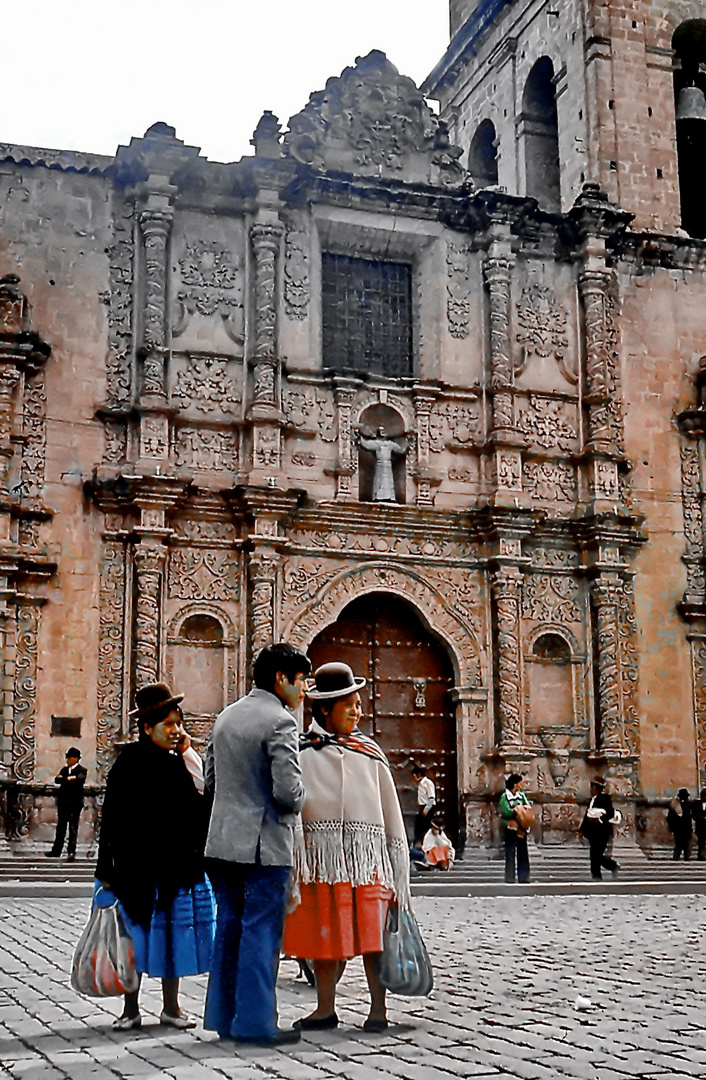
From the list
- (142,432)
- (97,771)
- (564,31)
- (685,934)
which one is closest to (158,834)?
(685,934)

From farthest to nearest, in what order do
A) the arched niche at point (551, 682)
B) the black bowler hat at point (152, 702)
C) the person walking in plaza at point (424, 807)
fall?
the arched niche at point (551, 682)
the person walking in plaza at point (424, 807)
the black bowler hat at point (152, 702)

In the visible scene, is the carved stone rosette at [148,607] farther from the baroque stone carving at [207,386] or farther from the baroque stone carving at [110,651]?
the baroque stone carving at [207,386]

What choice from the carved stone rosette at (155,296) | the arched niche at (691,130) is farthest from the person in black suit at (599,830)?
the arched niche at (691,130)

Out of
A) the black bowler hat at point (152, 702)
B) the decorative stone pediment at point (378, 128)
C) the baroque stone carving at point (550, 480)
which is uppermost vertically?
the decorative stone pediment at point (378, 128)

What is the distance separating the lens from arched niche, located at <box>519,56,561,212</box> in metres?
22.9

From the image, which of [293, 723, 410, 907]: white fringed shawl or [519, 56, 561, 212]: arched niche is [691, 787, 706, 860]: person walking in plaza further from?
[293, 723, 410, 907]: white fringed shawl

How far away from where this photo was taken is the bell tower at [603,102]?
2111 cm

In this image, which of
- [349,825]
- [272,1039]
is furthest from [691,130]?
[272,1039]

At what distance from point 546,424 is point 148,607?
6489 mm

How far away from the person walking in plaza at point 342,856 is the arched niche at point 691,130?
1795 centimetres

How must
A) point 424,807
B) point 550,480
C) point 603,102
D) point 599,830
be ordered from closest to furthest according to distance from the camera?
1. point 599,830
2. point 424,807
3. point 550,480
4. point 603,102

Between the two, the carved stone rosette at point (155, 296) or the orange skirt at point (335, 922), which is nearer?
the orange skirt at point (335, 922)

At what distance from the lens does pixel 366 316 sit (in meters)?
19.8

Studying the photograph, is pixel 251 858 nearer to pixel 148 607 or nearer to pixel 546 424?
pixel 148 607
